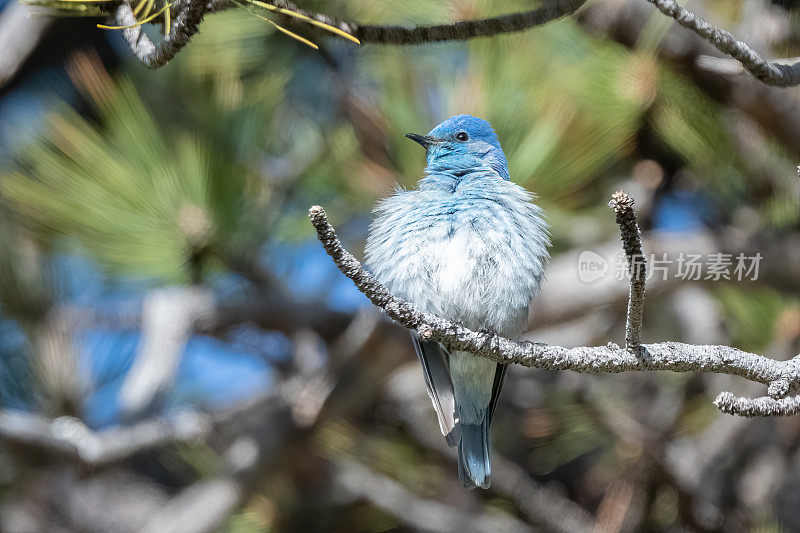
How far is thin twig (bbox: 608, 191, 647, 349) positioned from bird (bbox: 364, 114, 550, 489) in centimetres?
49

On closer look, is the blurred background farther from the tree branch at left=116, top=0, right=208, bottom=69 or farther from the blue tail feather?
the tree branch at left=116, top=0, right=208, bottom=69

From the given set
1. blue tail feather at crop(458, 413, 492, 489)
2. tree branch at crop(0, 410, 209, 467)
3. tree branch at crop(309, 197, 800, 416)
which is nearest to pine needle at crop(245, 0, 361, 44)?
tree branch at crop(309, 197, 800, 416)

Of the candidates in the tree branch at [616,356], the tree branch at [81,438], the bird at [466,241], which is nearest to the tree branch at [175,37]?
the tree branch at [616,356]

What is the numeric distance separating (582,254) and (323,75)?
48.8 inches

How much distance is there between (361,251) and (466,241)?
3.94 ft

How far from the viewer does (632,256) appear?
1.41 metres

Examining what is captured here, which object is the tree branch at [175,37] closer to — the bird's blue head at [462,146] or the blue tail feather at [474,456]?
the bird's blue head at [462,146]

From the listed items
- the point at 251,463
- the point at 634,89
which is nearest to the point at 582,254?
the point at 634,89

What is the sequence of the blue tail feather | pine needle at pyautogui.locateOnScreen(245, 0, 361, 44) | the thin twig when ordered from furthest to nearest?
the blue tail feather, pine needle at pyautogui.locateOnScreen(245, 0, 361, 44), the thin twig

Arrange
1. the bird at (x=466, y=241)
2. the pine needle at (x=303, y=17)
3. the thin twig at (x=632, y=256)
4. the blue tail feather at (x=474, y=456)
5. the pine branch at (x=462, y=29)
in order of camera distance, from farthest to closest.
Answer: the blue tail feather at (x=474, y=456) < the bird at (x=466, y=241) < the pine branch at (x=462, y=29) < the pine needle at (x=303, y=17) < the thin twig at (x=632, y=256)

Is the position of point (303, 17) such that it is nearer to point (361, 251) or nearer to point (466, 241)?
point (466, 241)

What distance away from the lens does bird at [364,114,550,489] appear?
205 cm

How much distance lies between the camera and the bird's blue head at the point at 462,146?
85.9 inches

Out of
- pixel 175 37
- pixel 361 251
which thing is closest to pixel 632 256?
pixel 175 37
